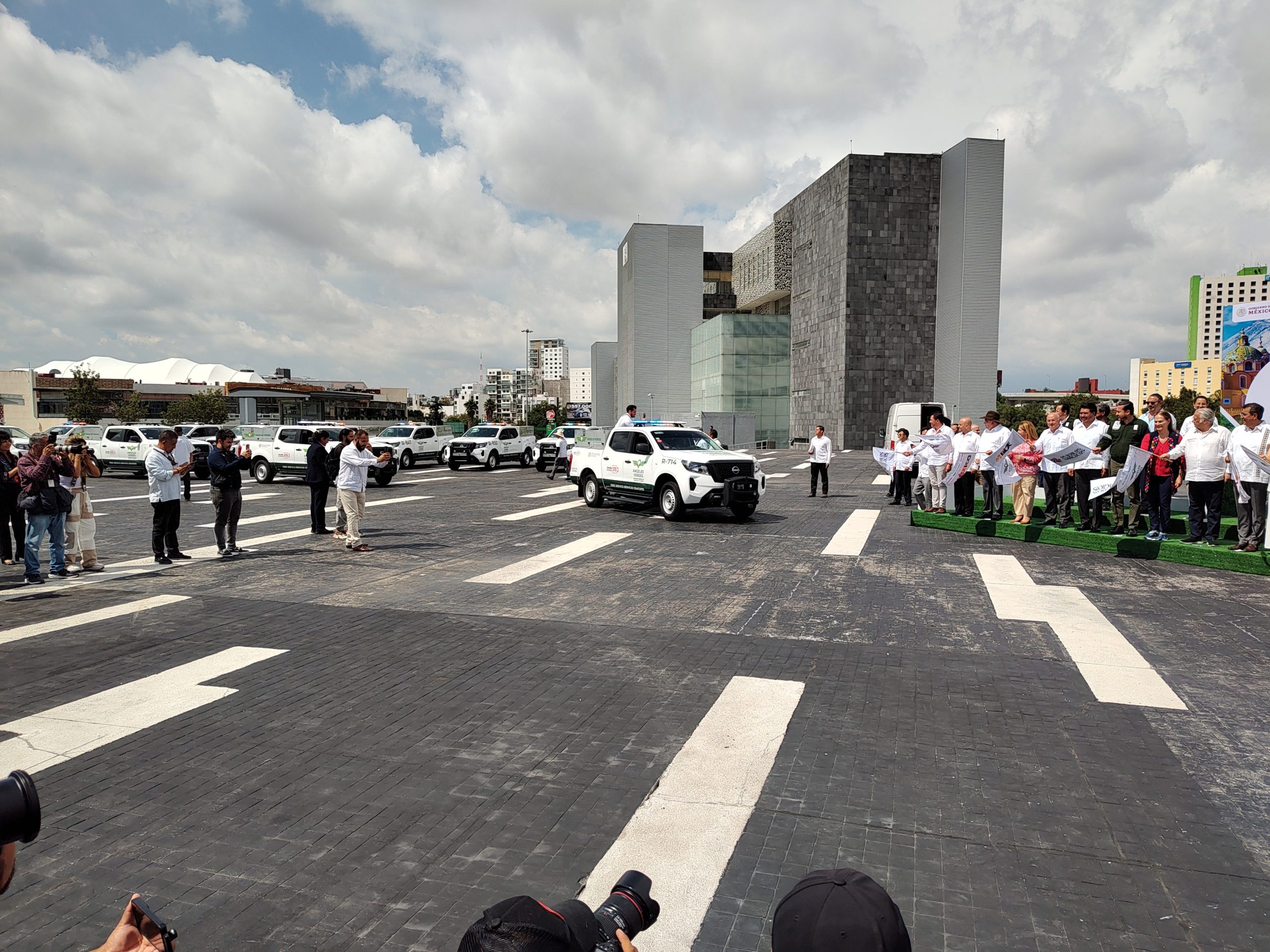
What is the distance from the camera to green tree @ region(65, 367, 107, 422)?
6762cm

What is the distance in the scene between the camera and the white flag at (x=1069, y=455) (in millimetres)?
13000

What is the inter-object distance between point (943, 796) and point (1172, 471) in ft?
32.1

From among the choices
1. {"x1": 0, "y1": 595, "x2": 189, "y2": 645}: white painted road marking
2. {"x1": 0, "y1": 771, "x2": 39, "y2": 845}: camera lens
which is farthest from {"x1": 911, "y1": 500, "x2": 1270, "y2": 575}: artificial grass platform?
{"x1": 0, "y1": 771, "x2": 39, "y2": 845}: camera lens

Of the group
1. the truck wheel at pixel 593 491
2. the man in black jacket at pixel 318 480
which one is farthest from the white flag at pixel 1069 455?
the man in black jacket at pixel 318 480

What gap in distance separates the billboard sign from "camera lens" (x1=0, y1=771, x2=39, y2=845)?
37174 millimetres

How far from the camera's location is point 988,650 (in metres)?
7.38

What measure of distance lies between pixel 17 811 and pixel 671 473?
15292 millimetres

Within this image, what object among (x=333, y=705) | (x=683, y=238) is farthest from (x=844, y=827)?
(x=683, y=238)

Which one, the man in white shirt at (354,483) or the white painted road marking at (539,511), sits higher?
Answer: the man in white shirt at (354,483)

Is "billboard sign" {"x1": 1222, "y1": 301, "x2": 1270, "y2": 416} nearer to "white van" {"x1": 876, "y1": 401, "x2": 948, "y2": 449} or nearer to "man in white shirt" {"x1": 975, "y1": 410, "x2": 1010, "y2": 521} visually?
"white van" {"x1": 876, "y1": 401, "x2": 948, "y2": 449}

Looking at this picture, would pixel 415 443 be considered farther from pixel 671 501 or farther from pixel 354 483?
Answer: pixel 354 483

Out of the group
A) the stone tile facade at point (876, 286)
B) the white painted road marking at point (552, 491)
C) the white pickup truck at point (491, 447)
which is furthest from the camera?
the stone tile facade at point (876, 286)

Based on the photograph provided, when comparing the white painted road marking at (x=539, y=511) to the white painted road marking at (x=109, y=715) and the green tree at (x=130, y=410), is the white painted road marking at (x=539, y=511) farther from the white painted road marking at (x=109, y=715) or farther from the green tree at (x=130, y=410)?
the green tree at (x=130, y=410)

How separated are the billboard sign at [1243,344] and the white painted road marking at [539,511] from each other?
26.4 meters
